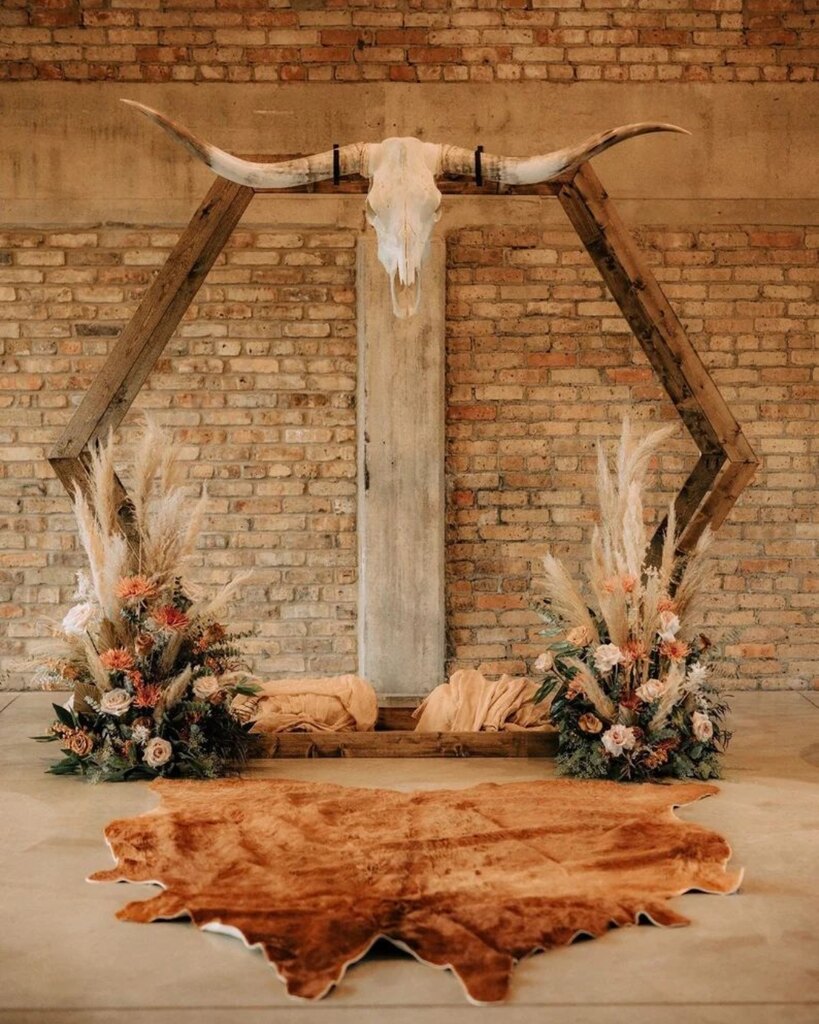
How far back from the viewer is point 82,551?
661 centimetres

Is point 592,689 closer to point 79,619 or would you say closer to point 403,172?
point 79,619

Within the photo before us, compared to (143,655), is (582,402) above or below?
above

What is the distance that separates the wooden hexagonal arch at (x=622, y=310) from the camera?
15.3 feet

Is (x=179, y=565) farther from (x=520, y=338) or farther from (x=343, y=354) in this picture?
(x=520, y=338)

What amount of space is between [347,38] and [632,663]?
3.96 m

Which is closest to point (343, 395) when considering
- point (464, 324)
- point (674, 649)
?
point (464, 324)

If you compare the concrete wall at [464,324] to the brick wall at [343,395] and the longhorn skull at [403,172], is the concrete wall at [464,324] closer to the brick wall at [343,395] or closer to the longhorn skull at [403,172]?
the brick wall at [343,395]

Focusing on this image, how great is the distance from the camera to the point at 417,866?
3.28 metres

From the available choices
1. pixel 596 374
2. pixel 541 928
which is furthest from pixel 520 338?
pixel 541 928

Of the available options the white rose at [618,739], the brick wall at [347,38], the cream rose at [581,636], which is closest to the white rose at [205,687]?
the cream rose at [581,636]

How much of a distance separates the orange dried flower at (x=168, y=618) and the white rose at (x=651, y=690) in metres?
1.70

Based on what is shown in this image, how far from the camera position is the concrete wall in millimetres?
6508

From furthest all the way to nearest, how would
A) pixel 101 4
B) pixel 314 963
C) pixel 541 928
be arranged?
1. pixel 101 4
2. pixel 541 928
3. pixel 314 963

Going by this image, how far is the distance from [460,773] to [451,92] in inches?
152
